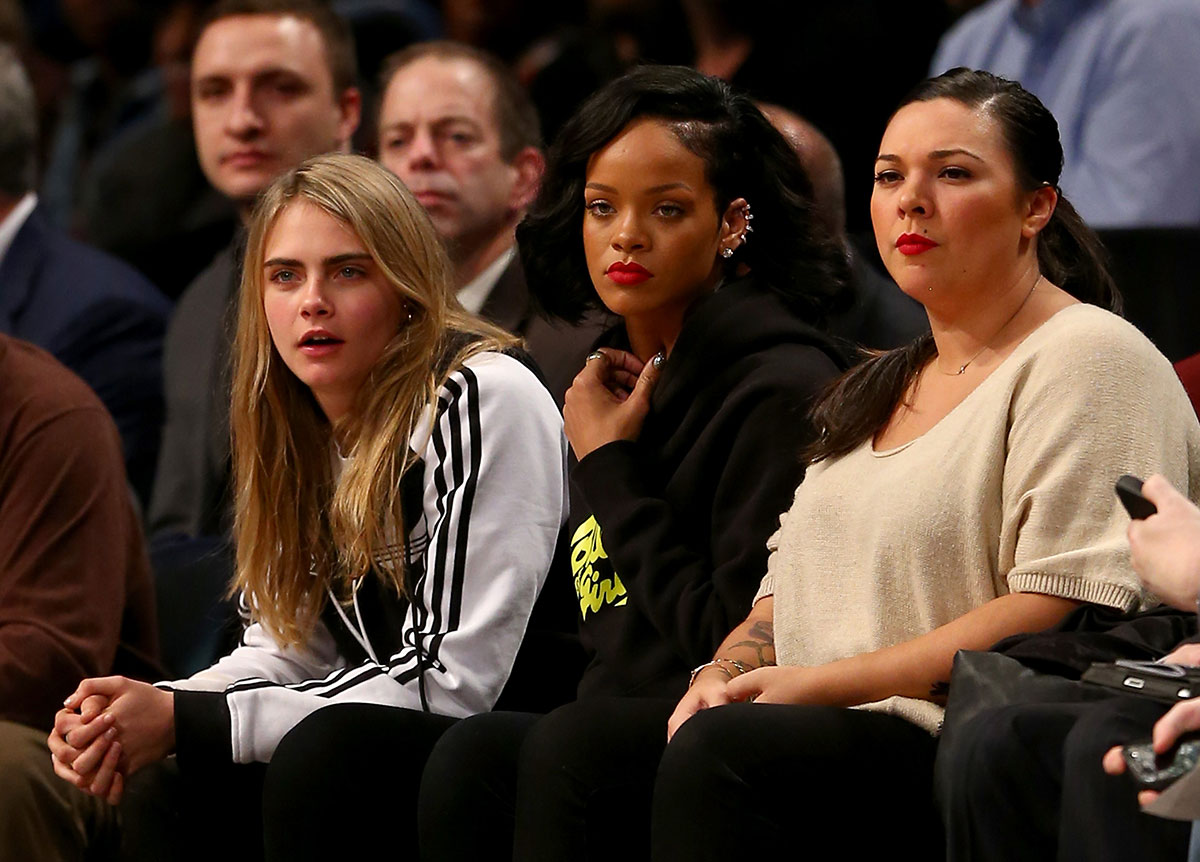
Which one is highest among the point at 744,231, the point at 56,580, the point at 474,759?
the point at 744,231

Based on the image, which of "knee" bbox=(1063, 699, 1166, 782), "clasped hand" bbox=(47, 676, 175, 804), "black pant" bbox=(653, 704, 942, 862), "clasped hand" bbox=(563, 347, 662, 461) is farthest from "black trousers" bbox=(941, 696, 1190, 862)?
"clasped hand" bbox=(47, 676, 175, 804)

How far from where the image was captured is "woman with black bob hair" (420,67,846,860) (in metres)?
2.78

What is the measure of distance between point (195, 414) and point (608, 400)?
→ 1.64 meters

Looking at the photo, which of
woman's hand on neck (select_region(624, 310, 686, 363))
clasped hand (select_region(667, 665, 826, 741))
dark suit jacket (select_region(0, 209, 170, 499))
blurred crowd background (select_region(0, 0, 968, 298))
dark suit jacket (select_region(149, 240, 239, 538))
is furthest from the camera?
blurred crowd background (select_region(0, 0, 968, 298))

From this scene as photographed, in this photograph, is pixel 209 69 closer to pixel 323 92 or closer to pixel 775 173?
pixel 323 92

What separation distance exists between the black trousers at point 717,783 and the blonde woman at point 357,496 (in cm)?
35

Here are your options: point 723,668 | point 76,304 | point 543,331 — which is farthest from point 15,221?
point 723,668

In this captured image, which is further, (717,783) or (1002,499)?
(1002,499)

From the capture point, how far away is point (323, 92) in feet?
15.7

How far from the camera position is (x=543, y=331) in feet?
12.3

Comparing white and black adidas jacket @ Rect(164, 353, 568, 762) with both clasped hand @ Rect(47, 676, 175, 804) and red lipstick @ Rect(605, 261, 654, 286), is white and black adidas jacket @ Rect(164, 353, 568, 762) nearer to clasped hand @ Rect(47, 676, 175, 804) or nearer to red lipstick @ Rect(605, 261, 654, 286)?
clasped hand @ Rect(47, 676, 175, 804)

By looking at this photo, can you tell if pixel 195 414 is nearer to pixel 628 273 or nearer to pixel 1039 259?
pixel 628 273

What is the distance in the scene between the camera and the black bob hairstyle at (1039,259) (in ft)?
8.41

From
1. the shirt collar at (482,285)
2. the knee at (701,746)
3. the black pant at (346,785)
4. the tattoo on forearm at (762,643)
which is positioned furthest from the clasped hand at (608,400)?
the shirt collar at (482,285)
